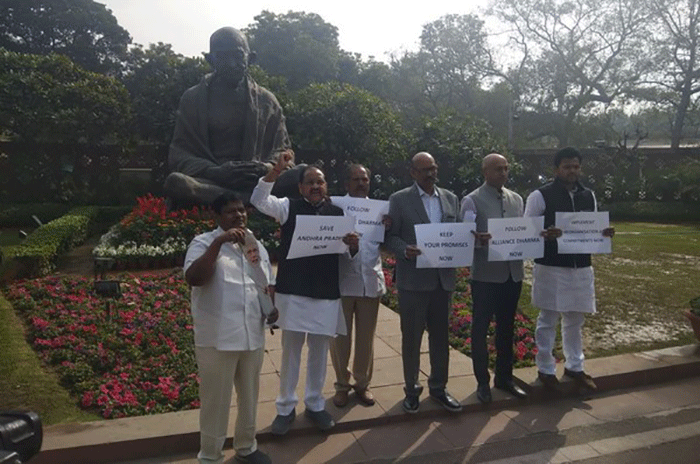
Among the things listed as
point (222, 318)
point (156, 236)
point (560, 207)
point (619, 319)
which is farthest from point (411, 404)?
point (156, 236)

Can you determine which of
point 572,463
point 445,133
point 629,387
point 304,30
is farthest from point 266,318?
point 304,30

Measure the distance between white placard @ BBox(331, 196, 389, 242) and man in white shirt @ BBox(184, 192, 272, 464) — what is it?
1.00 m

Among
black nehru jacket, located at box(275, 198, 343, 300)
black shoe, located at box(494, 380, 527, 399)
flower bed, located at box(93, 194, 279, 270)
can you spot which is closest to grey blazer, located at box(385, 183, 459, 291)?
black nehru jacket, located at box(275, 198, 343, 300)

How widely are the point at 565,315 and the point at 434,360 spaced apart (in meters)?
1.20

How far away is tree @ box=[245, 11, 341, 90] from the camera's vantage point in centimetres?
2995

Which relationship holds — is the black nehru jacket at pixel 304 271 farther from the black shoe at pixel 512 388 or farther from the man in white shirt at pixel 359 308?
the black shoe at pixel 512 388

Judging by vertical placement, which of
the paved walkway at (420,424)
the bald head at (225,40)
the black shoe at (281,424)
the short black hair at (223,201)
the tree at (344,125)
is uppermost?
the bald head at (225,40)

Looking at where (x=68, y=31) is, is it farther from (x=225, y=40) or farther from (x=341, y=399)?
(x=341, y=399)

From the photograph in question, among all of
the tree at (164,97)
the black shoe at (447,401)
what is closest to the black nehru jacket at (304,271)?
the black shoe at (447,401)

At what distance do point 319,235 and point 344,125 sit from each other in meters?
9.88

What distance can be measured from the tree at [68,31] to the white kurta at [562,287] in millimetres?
31594

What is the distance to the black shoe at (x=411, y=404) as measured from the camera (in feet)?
12.5

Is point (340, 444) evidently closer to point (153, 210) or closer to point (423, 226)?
point (423, 226)

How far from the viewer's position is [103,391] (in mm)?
4051
